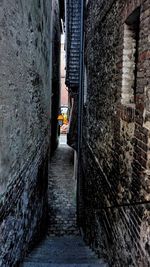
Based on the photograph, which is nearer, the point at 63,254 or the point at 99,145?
the point at 99,145

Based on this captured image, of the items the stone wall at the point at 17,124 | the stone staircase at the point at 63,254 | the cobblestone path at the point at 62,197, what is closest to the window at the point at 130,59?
the stone wall at the point at 17,124

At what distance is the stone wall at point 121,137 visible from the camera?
293 centimetres

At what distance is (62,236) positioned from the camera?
7.12 meters

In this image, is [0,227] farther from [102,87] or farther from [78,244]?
[78,244]

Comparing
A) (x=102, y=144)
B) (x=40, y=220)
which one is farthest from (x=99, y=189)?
(x=40, y=220)

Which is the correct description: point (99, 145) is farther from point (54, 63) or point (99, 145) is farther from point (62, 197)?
point (54, 63)

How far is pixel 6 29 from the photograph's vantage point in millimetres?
3057

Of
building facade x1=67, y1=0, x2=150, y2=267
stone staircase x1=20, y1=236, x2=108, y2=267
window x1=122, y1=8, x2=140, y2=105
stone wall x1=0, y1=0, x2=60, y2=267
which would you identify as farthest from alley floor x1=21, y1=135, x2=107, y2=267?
window x1=122, y1=8, x2=140, y2=105

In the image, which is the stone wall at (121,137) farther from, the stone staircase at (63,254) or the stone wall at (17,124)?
the stone wall at (17,124)

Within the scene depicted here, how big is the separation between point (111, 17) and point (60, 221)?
5554mm

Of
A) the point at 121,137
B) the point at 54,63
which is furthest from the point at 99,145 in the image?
the point at 54,63

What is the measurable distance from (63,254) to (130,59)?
4.03 metres

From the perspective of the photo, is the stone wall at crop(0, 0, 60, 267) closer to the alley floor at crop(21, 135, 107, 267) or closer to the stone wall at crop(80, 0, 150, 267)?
the alley floor at crop(21, 135, 107, 267)

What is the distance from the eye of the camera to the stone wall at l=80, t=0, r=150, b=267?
2.93 meters
